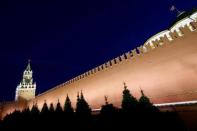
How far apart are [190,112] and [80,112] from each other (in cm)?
336

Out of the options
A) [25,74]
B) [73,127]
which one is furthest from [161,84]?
[25,74]

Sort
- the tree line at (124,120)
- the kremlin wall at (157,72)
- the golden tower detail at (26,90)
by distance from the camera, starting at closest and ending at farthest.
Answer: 1. the tree line at (124,120)
2. the kremlin wall at (157,72)
3. the golden tower detail at (26,90)

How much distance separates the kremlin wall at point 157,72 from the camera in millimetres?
6562

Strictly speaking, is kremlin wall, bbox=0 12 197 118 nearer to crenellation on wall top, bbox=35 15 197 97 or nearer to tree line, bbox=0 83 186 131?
crenellation on wall top, bbox=35 15 197 97

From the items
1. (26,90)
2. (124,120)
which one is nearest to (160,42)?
(124,120)

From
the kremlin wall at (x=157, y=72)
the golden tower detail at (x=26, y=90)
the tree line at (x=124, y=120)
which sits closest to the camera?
the tree line at (x=124, y=120)

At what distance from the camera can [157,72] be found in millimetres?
7547

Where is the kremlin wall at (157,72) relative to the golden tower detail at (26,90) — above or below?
below

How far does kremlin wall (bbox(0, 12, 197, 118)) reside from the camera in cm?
656

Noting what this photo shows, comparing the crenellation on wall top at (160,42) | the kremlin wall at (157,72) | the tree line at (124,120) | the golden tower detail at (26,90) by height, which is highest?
the golden tower detail at (26,90)

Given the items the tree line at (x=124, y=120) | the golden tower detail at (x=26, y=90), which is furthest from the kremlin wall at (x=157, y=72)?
the golden tower detail at (x=26, y=90)

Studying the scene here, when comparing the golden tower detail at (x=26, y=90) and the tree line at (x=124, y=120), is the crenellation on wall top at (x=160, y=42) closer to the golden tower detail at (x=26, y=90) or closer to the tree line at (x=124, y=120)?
the tree line at (x=124, y=120)

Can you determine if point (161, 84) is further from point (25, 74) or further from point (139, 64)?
point (25, 74)

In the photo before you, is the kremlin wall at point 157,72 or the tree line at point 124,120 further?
the kremlin wall at point 157,72
